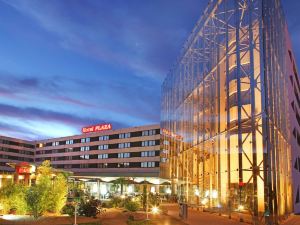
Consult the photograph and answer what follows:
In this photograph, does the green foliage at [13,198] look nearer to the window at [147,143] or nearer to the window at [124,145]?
the window at [147,143]

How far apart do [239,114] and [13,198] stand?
630 inches

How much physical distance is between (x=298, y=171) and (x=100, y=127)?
259 feet

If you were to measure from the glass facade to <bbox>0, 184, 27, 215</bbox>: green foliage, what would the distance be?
13.7m

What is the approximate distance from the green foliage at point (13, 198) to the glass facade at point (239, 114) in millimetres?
13725

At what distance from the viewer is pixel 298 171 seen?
42.9 m

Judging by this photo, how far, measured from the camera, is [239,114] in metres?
27.2

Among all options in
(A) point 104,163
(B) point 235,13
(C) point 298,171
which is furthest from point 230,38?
(A) point 104,163

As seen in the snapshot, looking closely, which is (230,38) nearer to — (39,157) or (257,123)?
(257,123)

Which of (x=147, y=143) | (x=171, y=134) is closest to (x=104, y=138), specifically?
(x=147, y=143)

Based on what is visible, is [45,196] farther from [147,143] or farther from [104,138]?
[104,138]

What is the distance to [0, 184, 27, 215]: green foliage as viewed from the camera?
25.8 m

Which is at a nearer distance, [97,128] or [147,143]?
[147,143]

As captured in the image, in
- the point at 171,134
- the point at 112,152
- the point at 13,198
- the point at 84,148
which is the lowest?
the point at 13,198

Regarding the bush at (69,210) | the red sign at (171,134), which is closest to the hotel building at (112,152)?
the red sign at (171,134)
